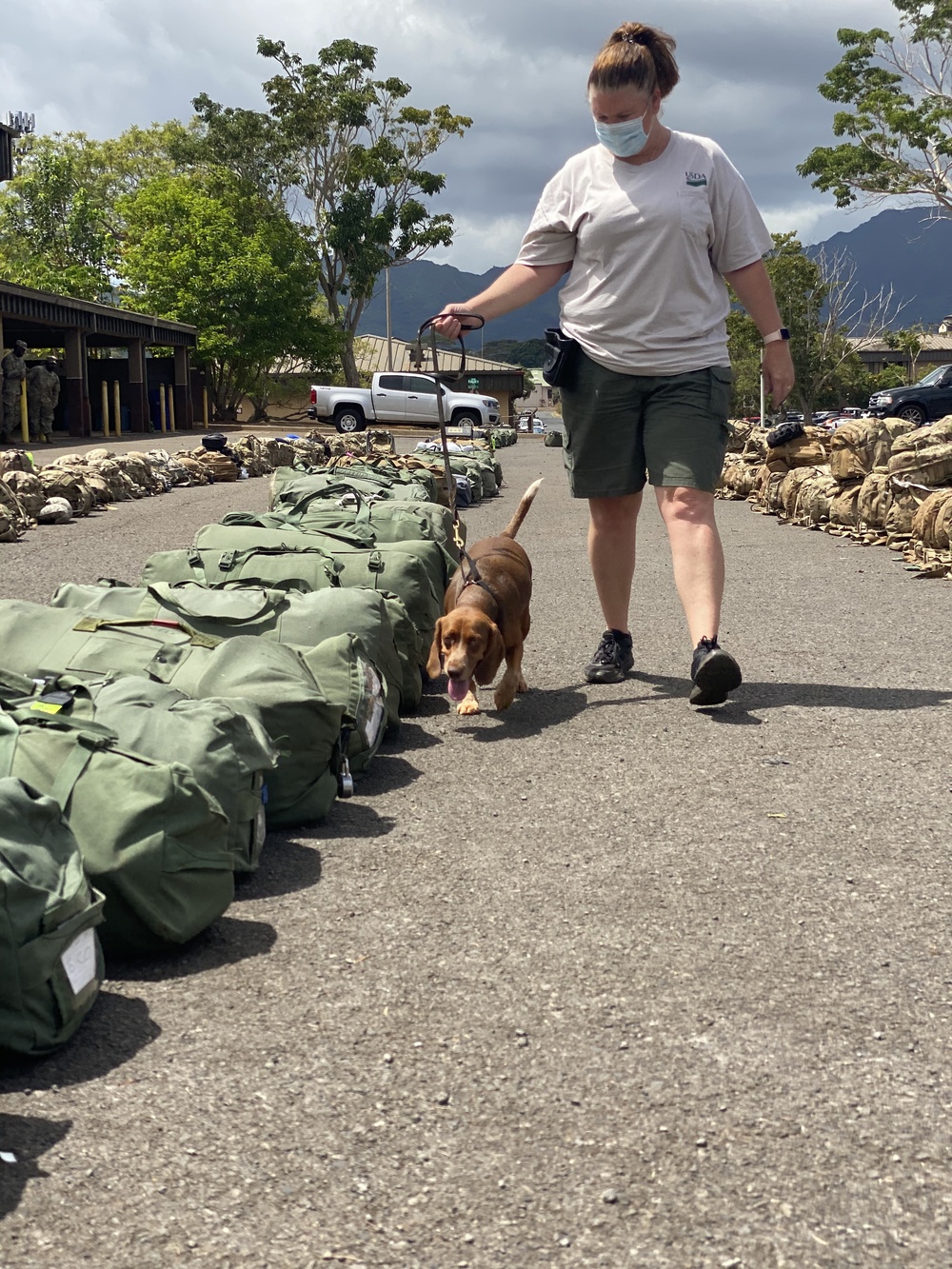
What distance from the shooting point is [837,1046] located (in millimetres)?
2633

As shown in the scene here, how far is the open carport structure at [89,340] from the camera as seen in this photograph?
3432cm

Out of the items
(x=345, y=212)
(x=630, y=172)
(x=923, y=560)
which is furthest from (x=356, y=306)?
(x=630, y=172)

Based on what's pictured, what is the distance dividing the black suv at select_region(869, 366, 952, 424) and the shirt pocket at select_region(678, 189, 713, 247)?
29221 millimetres

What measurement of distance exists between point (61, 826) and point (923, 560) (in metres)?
9.00

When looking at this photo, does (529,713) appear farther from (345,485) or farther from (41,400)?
(41,400)

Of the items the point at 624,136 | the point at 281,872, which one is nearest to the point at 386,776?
the point at 281,872

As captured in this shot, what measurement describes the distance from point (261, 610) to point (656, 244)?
2.14 metres

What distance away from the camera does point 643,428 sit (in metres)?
5.84

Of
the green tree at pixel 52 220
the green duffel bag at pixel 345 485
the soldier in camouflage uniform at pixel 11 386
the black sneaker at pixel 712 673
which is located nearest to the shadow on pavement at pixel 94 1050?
the black sneaker at pixel 712 673

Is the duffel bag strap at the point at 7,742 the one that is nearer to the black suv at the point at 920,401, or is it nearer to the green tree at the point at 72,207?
the black suv at the point at 920,401

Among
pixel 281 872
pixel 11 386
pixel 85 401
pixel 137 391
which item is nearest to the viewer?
pixel 281 872

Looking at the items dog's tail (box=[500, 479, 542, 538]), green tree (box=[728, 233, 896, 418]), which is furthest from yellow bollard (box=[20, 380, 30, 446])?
green tree (box=[728, 233, 896, 418])

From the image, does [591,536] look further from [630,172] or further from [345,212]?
[345,212]

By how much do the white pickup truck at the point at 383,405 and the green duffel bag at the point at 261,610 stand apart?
4079 centimetres
